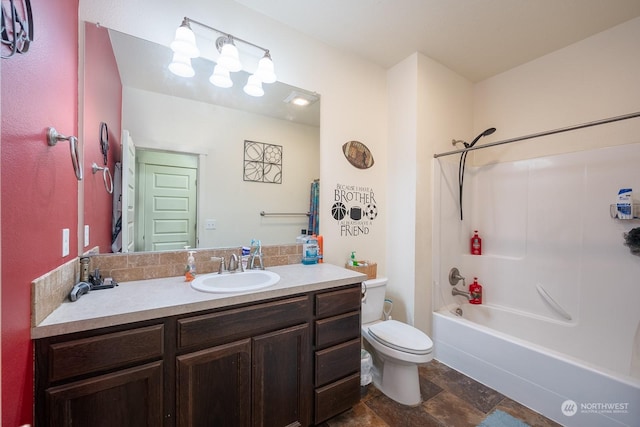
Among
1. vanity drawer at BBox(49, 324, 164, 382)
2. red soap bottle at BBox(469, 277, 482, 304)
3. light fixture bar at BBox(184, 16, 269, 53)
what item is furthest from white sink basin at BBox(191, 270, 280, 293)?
red soap bottle at BBox(469, 277, 482, 304)

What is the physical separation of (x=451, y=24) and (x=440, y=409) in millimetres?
2658

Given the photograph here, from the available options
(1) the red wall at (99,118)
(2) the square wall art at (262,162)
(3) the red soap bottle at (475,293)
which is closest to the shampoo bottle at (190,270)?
(1) the red wall at (99,118)

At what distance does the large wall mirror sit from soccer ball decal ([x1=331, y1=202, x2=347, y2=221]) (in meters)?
0.26

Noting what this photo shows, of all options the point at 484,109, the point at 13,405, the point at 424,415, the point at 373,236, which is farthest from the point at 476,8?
the point at 13,405

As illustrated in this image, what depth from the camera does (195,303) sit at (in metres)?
1.08

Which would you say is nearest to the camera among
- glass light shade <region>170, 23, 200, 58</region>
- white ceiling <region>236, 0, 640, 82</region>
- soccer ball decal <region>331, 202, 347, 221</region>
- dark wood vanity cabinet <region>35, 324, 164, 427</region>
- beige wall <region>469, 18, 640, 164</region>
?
dark wood vanity cabinet <region>35, 324, 164, 427</region>

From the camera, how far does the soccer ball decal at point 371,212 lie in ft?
7.57

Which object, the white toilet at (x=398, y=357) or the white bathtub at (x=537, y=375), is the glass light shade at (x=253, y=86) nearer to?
the white toilet at (x=398, y=357)

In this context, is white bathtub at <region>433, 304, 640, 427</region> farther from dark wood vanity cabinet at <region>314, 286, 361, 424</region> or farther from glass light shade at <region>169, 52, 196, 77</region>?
glass light shade at <region>169, 52, 196, 77</region>

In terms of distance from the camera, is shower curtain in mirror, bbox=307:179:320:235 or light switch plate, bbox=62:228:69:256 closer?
light switch plate, bbox=62:228:69:256

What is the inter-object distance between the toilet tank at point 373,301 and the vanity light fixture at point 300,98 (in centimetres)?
147

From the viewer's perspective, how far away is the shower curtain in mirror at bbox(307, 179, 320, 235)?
202 centimetres

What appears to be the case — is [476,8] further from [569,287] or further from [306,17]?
[569,287]

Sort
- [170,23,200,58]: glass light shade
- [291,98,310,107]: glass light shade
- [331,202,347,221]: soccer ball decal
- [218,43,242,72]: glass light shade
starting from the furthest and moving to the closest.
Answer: [331,202,347,221]: soccer ball decal, [291,98,310,107]: glass light shade, [218,43,242,72]: glass light shade, [170,23,200,58]: glass light shade
